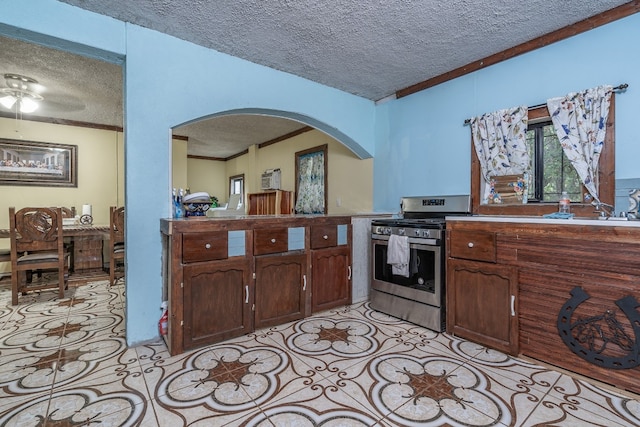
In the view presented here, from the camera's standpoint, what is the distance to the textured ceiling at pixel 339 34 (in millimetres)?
2016

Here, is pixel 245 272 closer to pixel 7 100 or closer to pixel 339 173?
pixel 339 173

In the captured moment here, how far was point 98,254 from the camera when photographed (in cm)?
461

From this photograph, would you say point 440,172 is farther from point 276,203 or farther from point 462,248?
point 276,203

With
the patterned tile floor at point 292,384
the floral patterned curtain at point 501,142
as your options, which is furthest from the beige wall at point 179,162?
the floral patterned curtain at point 501,142

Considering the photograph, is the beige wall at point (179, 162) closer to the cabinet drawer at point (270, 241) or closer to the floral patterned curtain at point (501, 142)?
the cabinet drawer at point (270, 241)

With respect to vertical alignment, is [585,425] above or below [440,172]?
below

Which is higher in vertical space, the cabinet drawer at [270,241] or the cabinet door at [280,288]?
the cabinet drawer at [270,241]

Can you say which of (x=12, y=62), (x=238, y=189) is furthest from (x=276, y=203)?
(x=12, y=62)

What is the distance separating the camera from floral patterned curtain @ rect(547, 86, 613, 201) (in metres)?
2.11

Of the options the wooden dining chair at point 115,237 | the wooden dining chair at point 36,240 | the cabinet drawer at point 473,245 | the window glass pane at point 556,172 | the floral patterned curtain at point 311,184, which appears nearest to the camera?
the cabinet drawer at point 473,245

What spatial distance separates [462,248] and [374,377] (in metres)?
1.20

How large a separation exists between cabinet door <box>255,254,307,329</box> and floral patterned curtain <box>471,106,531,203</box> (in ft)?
6.02

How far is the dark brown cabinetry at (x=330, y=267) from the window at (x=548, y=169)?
66.8 inches

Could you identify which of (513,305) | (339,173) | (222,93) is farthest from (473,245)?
(339,173)
